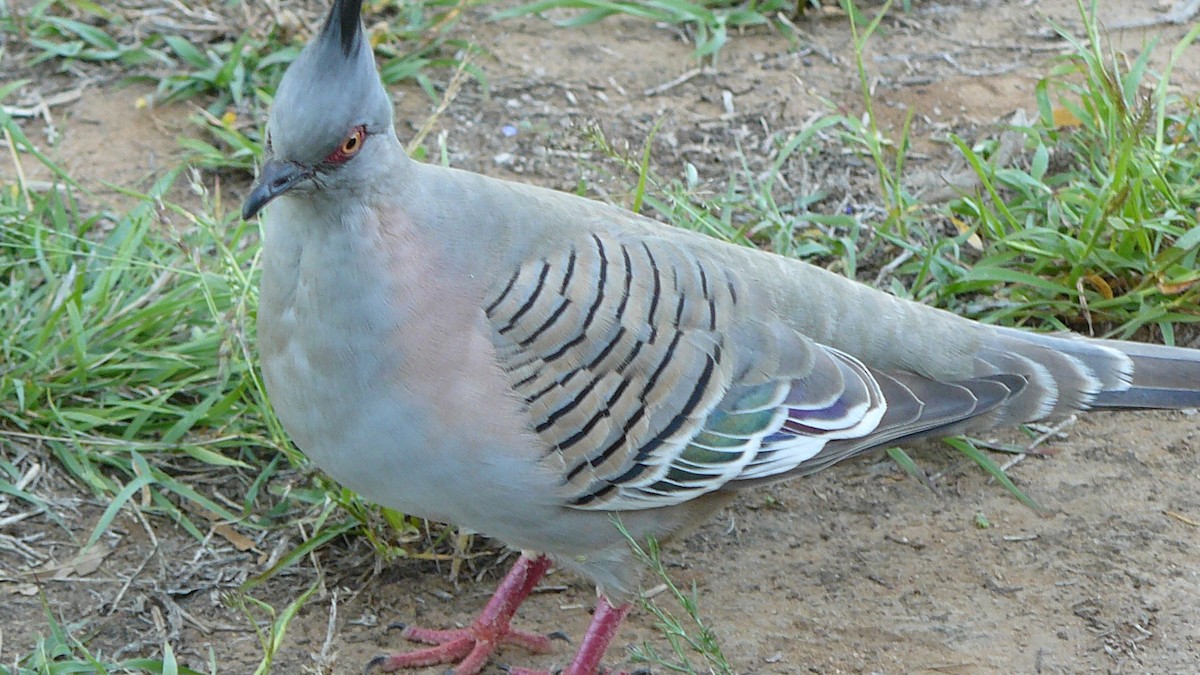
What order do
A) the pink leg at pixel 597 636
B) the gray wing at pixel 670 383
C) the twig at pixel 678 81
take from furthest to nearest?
the twig at pixel 678 81 < the pink leg at pixel 597 636 < the gray wing at pixel 670 383

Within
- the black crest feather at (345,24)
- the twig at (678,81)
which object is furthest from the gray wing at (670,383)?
the twig at (678,81)

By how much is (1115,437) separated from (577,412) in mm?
1896

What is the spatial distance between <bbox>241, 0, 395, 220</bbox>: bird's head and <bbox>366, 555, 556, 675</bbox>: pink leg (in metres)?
1.29

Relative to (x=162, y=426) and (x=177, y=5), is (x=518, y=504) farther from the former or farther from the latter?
(x=177, y=5)

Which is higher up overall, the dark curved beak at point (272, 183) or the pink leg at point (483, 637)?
the dark curved beak at point (272, 183)

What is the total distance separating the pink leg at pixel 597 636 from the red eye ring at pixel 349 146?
1.30 meters

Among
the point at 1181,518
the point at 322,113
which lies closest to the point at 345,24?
the point at 322,113

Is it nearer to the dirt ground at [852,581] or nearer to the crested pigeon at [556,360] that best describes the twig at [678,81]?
the dirt ground at [852,581]

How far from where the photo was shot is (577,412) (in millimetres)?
3342

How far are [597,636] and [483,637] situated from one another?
1.18ft

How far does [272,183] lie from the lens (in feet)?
9.93

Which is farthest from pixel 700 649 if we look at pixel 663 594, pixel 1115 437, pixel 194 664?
pixel 1115 437

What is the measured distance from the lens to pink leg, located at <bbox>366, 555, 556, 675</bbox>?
3.75 m

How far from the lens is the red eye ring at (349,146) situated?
3.08 meters
